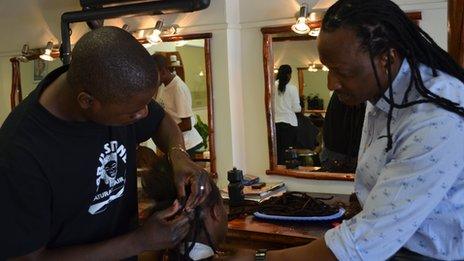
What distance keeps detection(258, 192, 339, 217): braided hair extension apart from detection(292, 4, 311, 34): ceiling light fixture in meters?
0.76

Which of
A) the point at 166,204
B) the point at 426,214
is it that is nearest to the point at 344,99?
the point at 426,214

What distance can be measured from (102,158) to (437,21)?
158cm

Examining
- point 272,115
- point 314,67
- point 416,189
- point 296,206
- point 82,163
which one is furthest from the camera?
point 272,115

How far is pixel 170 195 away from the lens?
1.33 meters

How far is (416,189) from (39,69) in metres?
2.71

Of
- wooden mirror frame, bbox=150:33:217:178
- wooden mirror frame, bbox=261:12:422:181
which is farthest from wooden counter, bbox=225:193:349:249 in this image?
wooden mirror frame, bbox=150:33:217:178

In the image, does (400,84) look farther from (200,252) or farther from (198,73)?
(198,73)

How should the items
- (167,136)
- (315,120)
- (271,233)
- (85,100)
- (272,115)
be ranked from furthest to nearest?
1. (272,115)
2. (315,120)
3. (271,233)
4. (167,136)
5. (85,100)

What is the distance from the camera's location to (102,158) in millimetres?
1216

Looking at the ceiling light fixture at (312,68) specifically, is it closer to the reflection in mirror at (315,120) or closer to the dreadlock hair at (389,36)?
the reflection in mirror at (315,120)

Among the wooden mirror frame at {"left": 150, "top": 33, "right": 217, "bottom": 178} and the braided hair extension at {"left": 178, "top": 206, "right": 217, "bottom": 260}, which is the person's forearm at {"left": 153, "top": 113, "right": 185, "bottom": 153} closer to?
the braided hair extension at {"left": 178, "top": 206, "right": 217, "bottom": 260}

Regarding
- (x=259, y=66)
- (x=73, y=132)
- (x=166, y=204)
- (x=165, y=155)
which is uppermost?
(x=259, y=66)

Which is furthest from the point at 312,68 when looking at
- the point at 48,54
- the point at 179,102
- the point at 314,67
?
the point at 48,54

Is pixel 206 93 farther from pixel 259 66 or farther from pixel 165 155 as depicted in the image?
pixel 165 155
